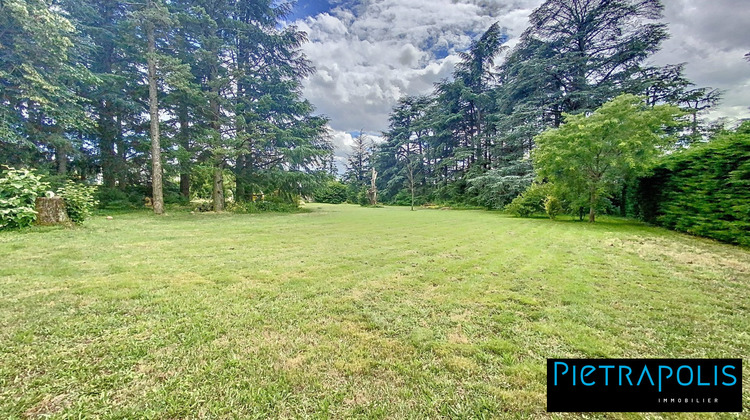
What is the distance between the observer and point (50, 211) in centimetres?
651

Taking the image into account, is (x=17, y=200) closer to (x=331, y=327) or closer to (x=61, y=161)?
(x=61, y=161)

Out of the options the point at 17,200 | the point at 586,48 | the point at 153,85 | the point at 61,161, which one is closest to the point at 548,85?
the point at 586,48

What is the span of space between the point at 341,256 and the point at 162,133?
1488 cm

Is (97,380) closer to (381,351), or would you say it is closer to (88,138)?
(381,351)

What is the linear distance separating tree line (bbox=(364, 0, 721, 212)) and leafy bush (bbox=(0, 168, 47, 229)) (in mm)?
16547

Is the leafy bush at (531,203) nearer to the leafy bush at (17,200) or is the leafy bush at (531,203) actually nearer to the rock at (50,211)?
the rock at (50,211)

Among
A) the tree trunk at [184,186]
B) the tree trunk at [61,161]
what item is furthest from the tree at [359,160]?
the tree trunk at [61,161]

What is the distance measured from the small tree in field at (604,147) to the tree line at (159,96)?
11.3 m

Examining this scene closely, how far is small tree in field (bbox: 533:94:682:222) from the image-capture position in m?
8.39

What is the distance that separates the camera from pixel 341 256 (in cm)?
462

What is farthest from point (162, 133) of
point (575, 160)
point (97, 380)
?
point (575, 160)
